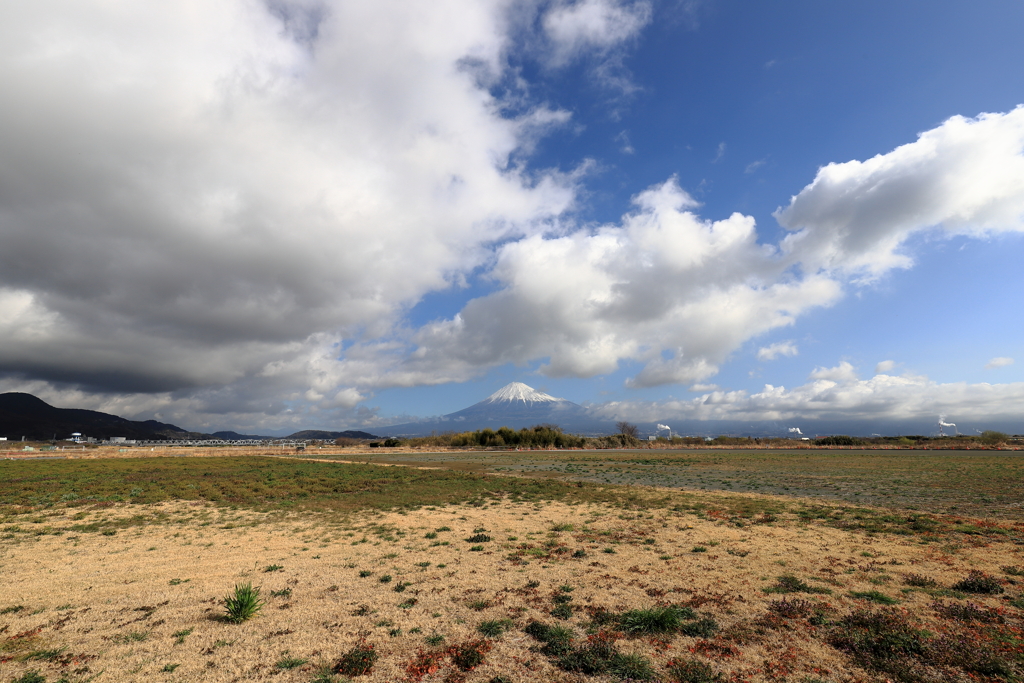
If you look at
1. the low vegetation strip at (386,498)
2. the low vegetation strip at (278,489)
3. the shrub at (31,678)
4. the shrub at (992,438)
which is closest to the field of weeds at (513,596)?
the shrub at (31,678)

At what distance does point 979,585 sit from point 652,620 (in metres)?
9.04

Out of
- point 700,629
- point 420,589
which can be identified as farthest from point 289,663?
point 700,629

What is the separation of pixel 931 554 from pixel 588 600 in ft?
41.2

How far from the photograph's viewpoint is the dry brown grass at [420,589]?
26.2 feet

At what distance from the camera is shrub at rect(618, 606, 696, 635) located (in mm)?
9062

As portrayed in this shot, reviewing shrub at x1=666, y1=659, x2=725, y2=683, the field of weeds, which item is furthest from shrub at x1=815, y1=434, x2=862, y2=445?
shrub at x1=666, y1=659, x2=725, y2=683

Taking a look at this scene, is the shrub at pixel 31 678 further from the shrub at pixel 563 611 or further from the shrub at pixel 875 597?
the shrub at pixel 875 597

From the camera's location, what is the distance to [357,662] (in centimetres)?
777

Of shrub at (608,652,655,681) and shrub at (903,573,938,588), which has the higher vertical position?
shrub at (608,652,655,681)

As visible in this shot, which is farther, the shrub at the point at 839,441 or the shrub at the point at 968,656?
the shrub at the point at 839,441

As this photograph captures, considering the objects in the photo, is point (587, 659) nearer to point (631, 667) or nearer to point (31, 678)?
point (631, 667)

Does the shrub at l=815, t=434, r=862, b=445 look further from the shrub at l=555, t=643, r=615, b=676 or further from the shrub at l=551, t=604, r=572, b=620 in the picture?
the shrub at l=555, t=643, r=615, b=676

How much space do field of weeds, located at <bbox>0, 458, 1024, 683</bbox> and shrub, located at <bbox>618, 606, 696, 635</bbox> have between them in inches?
2.2

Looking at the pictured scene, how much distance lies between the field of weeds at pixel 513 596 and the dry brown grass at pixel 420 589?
68 millimetres
